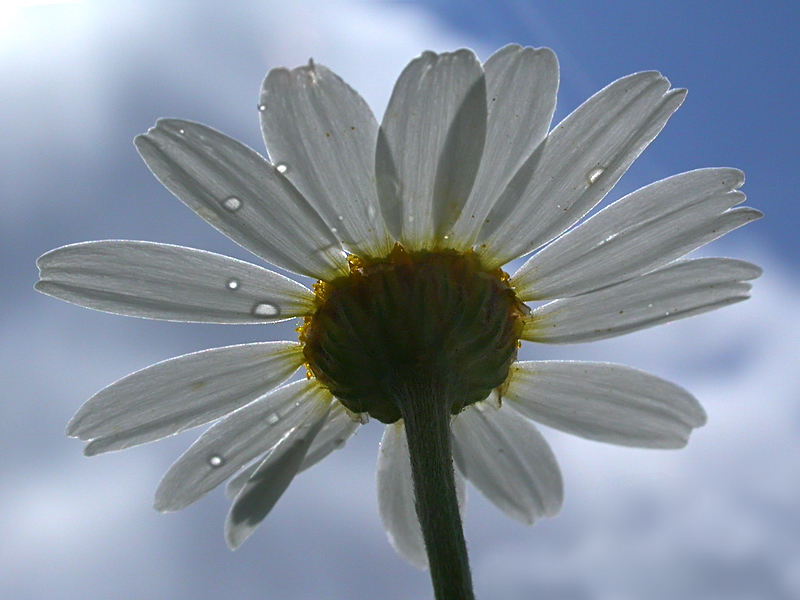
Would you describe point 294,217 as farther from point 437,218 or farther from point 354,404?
point 354,404

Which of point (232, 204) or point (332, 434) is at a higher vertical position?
point (232, 204)

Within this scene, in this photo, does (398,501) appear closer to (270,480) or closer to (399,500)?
(399,500)

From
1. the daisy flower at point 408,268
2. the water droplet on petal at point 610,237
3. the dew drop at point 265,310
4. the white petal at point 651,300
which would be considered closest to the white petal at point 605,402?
the daisy flower at point 408,268

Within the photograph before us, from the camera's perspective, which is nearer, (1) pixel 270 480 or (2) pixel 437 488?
(2) pixel 437 488

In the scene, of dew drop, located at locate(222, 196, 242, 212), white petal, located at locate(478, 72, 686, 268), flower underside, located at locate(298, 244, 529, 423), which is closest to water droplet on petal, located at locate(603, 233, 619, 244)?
white petal, located at locate(478, 72, 686, 268)

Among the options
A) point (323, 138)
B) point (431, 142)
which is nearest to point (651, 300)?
point (431, 142)

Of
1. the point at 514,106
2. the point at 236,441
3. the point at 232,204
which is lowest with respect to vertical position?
the point at 236,441
